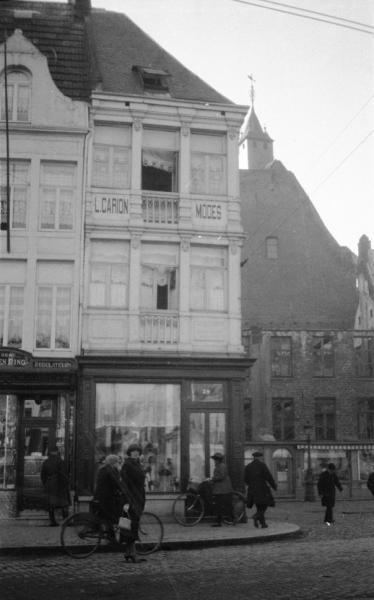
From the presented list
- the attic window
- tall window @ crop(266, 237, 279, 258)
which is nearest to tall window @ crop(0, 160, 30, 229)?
the attic window

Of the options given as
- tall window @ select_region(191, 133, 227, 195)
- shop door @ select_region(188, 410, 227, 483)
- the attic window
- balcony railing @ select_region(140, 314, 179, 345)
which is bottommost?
shop door @ select_region(188, 410, 227, 483)

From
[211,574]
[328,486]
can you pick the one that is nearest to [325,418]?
[328,486]

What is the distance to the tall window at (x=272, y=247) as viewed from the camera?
46.2 meters

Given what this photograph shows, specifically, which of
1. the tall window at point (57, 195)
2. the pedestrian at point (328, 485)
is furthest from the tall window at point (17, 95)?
the pedestrian at point (328, 485)

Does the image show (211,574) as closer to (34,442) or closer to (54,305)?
(34,442)

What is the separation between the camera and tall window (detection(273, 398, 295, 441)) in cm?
3938

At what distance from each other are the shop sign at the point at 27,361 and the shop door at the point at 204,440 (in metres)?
3.45

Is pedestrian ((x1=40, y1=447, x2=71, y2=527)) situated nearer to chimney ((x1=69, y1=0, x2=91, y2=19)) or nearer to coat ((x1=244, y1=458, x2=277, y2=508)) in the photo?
coat ((x1=244, y1=458, x2=277, y2=508))

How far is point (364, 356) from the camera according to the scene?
41469 mm

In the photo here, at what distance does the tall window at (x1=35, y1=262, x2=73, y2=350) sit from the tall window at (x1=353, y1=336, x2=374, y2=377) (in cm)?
2494

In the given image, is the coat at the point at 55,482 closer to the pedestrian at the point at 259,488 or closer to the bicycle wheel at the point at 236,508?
the bicycle wheel at the point at 236,508

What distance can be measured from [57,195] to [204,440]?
7563mm

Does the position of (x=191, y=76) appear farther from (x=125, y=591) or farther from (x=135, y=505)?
(x=125, y=591)

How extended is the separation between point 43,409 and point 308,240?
3042 centimetres
